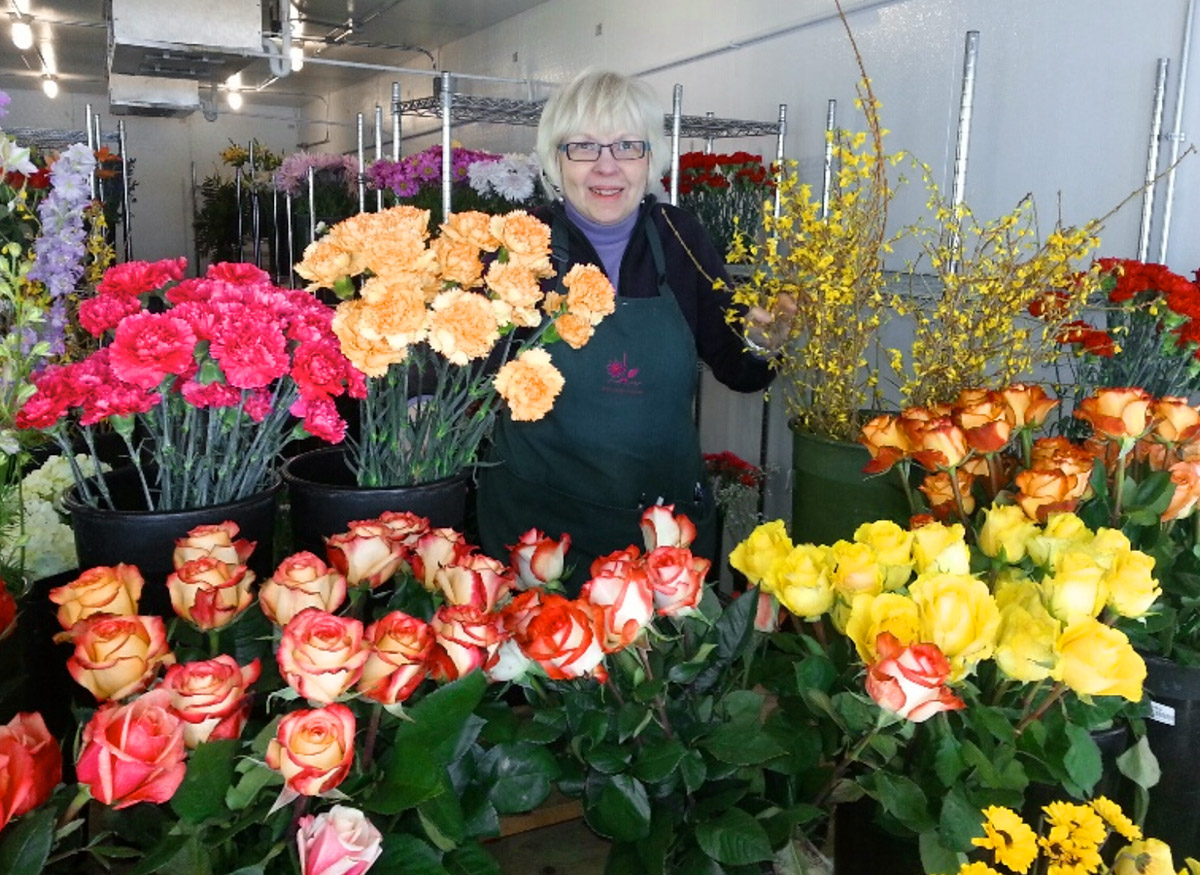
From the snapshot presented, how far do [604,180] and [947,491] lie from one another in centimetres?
102

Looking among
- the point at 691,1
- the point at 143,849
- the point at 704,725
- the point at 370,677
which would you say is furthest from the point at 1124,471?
the point at 691,1

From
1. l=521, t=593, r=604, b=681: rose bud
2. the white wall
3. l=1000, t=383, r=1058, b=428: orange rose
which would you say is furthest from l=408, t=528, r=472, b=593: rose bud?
the white wall

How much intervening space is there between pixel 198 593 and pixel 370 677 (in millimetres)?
179

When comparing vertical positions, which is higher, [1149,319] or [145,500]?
[1149,319]

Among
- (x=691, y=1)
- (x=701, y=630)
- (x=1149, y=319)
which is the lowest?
(x=701, y=630)

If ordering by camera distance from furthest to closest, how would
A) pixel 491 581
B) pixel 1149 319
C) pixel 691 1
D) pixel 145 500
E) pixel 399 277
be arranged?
pixel 691 1, pixel 1149 319, pixel 145 500, pixel 399 277, pixel 491 581

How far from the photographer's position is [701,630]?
78 cm

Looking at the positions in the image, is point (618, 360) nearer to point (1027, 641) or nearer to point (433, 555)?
point (433, 555)

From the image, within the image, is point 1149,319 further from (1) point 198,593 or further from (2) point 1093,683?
(1) point 198,593

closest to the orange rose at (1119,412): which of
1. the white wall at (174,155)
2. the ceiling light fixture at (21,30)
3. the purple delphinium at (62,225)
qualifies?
the purple delphinium at (62,225)

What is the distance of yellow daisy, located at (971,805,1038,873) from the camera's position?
0.62m

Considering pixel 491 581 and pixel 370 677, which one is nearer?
pixel 370 677

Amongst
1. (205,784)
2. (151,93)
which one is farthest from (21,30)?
(205,784)

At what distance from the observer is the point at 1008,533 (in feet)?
2.70
